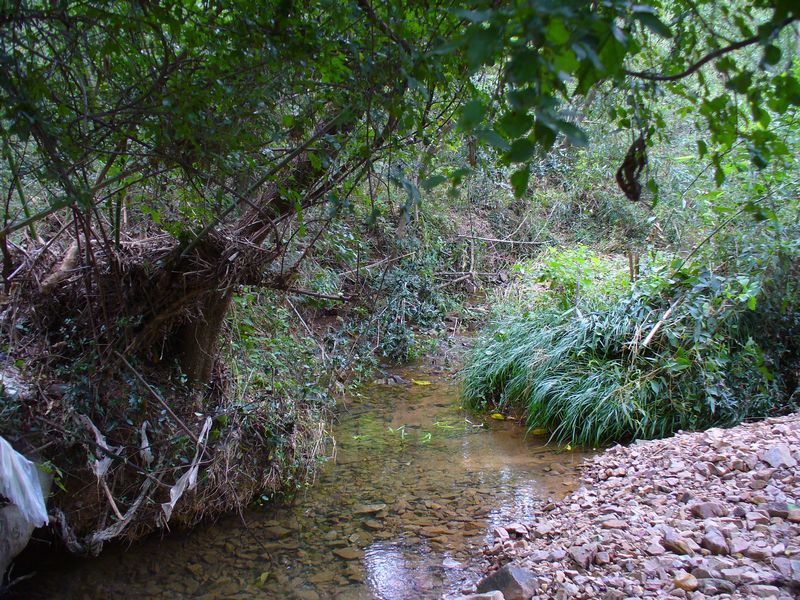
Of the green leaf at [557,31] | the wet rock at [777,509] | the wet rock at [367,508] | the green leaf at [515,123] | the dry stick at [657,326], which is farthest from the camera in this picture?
the dry stick at [657,326]

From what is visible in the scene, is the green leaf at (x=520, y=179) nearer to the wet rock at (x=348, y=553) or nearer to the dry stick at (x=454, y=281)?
the wet rock at (x=348, y=553)

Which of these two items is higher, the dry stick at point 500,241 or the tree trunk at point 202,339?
the dry stick at point 500,241

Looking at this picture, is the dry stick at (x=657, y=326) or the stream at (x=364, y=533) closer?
the stream at (x=364, y=533)

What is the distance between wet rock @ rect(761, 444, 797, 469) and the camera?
12.1 feet

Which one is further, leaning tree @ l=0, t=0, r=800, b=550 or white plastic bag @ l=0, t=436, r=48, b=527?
white plastic bag @ l=0, t=436, r=48, b=527

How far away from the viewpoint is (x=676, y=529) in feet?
10.6

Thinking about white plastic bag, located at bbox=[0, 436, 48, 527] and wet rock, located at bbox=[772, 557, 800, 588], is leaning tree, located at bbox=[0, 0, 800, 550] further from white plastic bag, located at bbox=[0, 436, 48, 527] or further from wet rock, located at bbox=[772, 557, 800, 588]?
wet rock, located at bbox=[772, 557, 800, 588]

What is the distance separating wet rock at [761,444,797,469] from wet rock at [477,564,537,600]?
1719 millimetres

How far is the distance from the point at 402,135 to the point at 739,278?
3120 mm

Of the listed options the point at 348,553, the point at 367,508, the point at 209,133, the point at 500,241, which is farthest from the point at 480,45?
the point at 500,241

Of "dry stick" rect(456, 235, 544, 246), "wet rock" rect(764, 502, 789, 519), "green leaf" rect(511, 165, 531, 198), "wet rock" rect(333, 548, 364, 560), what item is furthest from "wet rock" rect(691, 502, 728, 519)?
"dry stick" rect(456, 235, 544, 246)

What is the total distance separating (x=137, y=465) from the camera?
3.72m

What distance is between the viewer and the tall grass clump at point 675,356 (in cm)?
495

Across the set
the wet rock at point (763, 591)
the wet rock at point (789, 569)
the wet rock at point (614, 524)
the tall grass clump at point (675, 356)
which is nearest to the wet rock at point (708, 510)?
the wet rock at point (614, 524)
